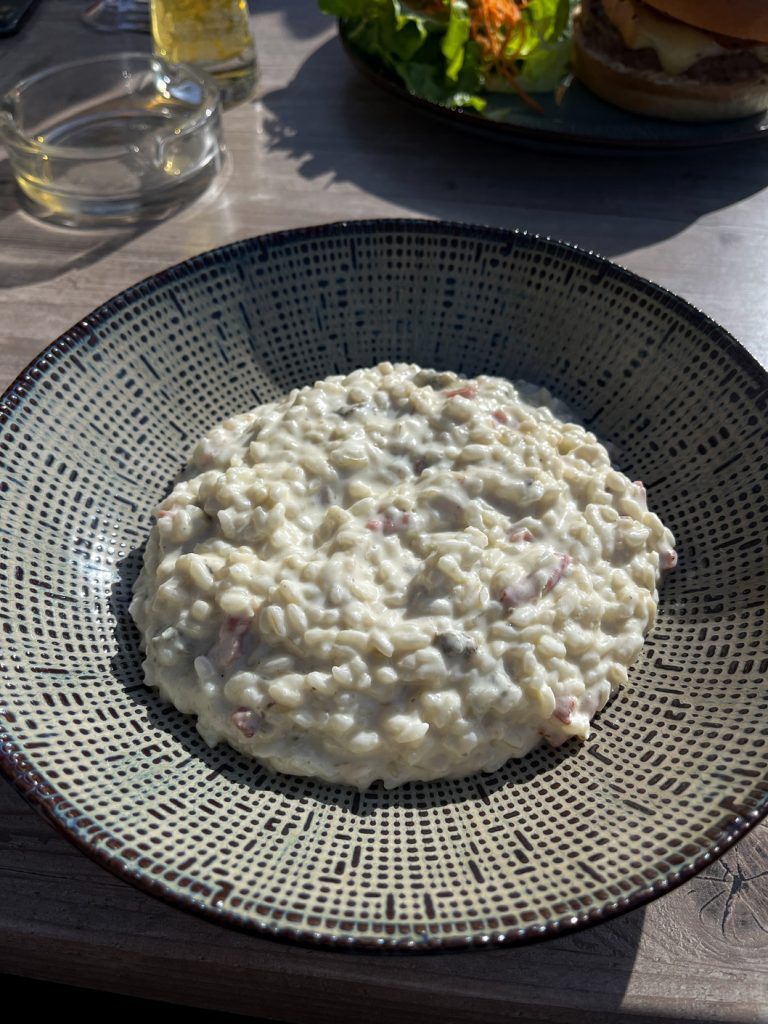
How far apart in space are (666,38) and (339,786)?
252cm

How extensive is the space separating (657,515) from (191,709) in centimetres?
101

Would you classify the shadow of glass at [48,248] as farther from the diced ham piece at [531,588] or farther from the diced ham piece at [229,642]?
the diced ham piece at [531,588]

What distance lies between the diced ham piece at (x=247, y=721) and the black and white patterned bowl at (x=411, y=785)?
8cm

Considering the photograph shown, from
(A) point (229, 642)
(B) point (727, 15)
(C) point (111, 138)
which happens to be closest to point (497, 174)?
(B) point (727, 15)

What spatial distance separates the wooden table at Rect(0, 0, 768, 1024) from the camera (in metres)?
1.30

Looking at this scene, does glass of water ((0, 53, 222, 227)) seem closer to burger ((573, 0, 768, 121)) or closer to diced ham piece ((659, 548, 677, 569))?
burger ((573, 0, 768, 121))

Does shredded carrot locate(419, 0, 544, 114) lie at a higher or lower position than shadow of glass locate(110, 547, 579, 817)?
higher

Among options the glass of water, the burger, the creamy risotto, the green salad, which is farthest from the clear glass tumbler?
the creamy risotto

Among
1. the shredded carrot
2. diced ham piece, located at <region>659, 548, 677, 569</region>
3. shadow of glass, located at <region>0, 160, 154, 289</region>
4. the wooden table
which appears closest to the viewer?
the wooden table

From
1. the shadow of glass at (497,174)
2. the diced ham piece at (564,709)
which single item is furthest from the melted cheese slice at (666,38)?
the diced ham piece at (564,709)

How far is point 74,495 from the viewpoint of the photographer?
1.75 metres

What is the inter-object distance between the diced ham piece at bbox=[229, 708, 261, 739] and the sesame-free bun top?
8.12 feet

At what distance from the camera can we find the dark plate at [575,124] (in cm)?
262

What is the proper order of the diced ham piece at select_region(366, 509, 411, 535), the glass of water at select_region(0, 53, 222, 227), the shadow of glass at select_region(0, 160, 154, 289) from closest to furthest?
the diced ham piece at select_region(366, 509, 411, 535), the shadow of glass at select_region(0, 160, 154, 289), the glass of water at select_region(0, 53, 222, 227)
